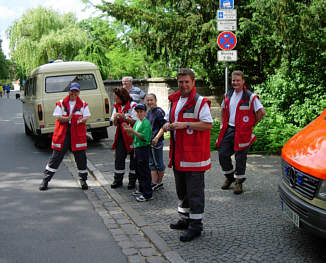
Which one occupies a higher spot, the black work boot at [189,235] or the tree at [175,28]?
the tree at [175,28]

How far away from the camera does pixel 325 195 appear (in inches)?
141

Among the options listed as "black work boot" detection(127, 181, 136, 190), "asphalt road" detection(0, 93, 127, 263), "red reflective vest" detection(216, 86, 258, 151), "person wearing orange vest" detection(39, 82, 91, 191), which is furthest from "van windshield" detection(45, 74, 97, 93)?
"red reflective vest" detection(216, 86, 258, 151)

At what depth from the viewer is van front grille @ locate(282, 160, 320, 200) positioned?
3.73 meters

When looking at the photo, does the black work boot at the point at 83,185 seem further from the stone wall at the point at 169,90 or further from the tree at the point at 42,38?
the tree at the point at 42,38

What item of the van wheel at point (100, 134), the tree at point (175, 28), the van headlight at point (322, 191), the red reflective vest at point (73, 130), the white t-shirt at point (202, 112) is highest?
the tree at point (175, 28)

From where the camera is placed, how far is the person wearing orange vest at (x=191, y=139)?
4.45 m

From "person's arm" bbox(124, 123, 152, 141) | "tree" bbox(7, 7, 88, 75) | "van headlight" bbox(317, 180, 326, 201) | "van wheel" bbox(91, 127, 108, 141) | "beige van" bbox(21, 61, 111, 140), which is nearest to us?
"van headlight" bbox(317, 180, 326, 201)

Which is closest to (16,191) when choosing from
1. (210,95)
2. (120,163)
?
(120,163)

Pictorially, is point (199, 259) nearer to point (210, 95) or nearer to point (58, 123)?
point (58, 123)

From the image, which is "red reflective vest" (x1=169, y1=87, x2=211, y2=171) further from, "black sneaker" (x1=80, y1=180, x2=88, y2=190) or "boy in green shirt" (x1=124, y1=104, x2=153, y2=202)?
"black sneaker" (x1=80, y1=180, x2=88, y2=190)

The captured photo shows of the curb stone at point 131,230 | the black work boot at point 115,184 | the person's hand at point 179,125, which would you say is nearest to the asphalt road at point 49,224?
the curb stone at point 131,230

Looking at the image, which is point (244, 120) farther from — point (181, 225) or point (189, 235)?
point (189, 235)

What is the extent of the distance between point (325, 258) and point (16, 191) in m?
4.91

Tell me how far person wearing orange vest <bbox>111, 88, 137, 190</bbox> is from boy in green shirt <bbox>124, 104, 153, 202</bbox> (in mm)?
396
